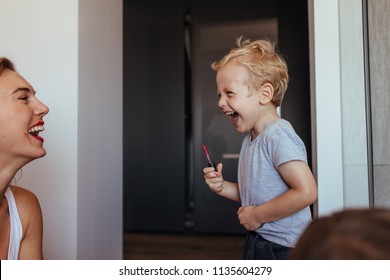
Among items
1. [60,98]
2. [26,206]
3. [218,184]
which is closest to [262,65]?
[218,184]

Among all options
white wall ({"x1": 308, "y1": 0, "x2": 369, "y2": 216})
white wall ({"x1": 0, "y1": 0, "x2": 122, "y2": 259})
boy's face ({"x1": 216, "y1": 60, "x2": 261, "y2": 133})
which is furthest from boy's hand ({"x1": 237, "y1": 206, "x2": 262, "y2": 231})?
white wall ({"x1": 0, "y1": 0, "x2": 122, "y2": 259})

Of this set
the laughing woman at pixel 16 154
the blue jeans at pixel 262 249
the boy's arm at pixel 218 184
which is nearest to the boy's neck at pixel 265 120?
the boy's arm at pixel 218 184

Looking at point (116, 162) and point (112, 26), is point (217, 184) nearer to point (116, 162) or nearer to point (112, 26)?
point (116, 162)

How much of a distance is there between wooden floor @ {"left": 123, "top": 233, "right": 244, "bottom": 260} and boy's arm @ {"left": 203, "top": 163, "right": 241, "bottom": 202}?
145cm

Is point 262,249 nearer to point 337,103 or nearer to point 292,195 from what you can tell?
point 292,195

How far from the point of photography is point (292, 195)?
86 centimetres

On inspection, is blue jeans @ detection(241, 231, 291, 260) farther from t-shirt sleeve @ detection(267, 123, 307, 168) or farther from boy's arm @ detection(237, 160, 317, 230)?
t-shirt sleeve @ detection(267, 123, 307, 168)

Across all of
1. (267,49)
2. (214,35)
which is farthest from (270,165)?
(214,35)

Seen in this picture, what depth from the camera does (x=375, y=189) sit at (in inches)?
44.4

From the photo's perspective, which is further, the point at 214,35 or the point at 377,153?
the point at 214,35

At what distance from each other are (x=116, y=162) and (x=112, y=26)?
70cm

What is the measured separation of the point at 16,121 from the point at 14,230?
276mm

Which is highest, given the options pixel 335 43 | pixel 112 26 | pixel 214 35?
pixel 214 35
